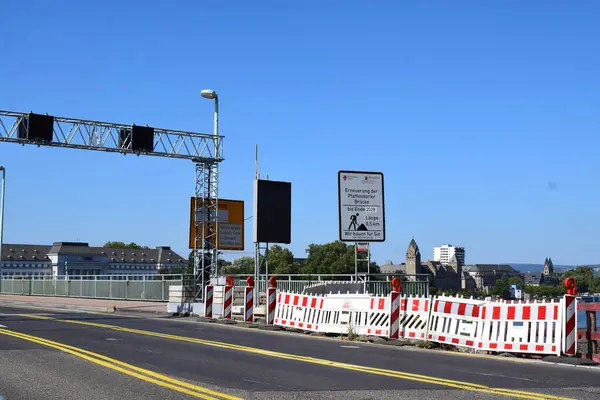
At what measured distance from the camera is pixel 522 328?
1428 centimetres

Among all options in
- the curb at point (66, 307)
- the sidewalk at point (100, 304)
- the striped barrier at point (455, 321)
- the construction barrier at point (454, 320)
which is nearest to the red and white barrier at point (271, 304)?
the construction barrier at point (454, 320)

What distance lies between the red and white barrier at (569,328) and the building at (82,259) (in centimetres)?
15132

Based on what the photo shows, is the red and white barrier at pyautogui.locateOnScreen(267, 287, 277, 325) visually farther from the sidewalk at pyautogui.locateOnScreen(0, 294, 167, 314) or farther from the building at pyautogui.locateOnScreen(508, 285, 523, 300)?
the building at pyautogui.locateOnScreen(508, 285, 523, 300)

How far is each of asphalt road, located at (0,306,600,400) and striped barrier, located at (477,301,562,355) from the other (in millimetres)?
805

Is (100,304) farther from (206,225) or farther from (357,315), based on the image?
(357,315)

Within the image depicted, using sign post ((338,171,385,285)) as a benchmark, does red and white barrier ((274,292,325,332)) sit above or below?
below

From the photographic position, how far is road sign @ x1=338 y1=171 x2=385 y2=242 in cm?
2191

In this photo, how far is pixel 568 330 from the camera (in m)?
13.5

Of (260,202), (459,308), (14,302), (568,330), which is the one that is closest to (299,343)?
(459,308)

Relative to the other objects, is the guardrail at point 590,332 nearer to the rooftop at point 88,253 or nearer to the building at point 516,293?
the building at point 516,293

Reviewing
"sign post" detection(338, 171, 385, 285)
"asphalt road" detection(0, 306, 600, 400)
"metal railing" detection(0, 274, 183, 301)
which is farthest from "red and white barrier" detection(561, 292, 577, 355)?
"metal railing" detection(0, 274, 183, 301)

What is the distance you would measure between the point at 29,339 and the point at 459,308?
10.1 metres

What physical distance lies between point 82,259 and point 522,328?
542 feet

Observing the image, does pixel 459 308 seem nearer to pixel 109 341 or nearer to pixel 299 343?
pixel 299 343
